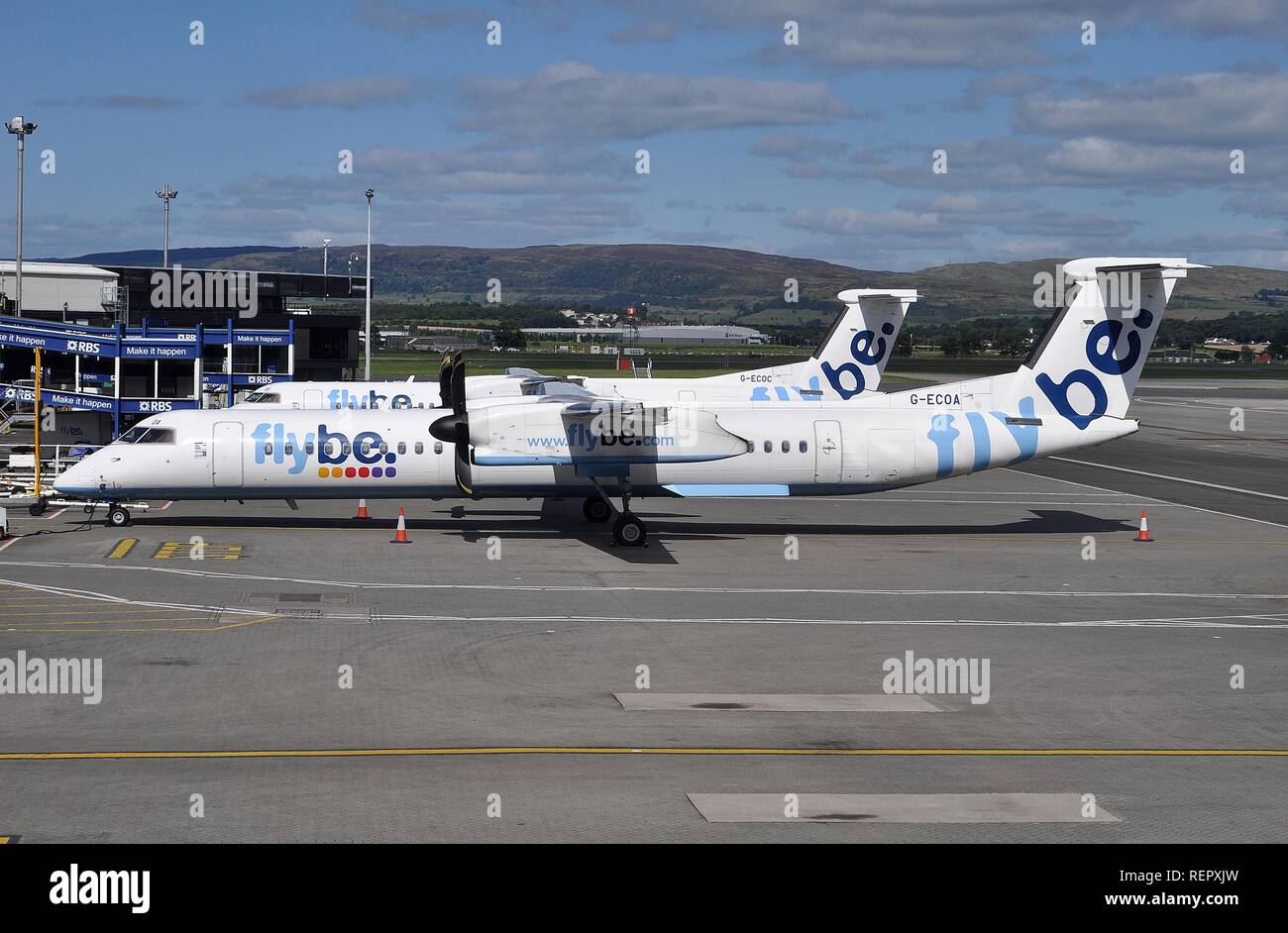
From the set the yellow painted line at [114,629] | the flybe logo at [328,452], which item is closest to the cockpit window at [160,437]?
the flybe logo at [328,452]

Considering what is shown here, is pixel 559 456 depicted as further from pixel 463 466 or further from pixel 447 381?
pixel 447 381

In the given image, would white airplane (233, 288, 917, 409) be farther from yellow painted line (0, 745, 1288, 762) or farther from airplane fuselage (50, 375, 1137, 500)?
yellow painted line (0, 745, 1288, 762)

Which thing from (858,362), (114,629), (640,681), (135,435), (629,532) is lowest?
(640,681)

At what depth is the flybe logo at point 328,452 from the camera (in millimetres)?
32969

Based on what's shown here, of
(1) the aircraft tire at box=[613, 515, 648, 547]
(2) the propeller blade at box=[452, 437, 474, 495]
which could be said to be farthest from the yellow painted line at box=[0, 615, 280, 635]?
(1) the aircraft tire at box=[613, 515, 648, 547]

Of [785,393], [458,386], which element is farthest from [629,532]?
[785,393]

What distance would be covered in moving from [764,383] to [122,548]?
26994mm

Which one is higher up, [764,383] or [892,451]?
[764,383]

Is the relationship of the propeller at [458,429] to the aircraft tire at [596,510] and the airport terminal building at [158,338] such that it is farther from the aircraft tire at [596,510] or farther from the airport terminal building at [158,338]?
the airport terminal building at [158,338]

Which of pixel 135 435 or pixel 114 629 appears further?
pixel 135 435

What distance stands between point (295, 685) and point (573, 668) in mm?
4144

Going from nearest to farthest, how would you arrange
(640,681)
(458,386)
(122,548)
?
(640,681), (122,548), (458,386)

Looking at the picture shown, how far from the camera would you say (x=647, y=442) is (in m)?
33.0

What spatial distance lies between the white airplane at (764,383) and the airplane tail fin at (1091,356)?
13.6 meters
